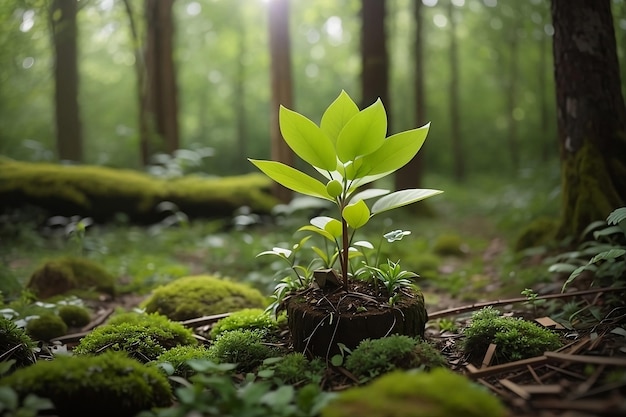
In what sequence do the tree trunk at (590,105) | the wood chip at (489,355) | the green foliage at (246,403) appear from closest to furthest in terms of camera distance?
the green foliage at (246,403) < the wood chip at (489,355) < the tree trunk at (590,105)

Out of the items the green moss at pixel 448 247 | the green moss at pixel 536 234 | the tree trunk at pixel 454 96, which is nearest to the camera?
the green moss at pixel 536 234

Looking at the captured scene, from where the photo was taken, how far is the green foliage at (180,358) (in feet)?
7.17

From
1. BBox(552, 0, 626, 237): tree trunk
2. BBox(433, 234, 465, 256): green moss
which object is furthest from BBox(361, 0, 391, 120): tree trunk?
BBox(552, 0, 626, 237): tree trunk

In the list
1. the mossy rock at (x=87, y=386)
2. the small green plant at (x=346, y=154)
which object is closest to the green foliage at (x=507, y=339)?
the small green plant at (x=346, y=154)

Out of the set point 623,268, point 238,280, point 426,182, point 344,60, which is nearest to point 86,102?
point 344,60

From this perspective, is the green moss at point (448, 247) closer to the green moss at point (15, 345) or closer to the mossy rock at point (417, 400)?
the mossy rock at point (417, 400)

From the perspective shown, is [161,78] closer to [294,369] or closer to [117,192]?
[117,192]

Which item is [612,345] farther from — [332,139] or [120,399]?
[120,399]

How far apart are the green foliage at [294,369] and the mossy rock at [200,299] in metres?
1.16

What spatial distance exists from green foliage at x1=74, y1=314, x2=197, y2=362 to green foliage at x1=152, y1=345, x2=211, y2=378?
0.11 m

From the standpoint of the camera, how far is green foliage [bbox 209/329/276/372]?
224 cm

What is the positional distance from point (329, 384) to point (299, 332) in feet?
1.09

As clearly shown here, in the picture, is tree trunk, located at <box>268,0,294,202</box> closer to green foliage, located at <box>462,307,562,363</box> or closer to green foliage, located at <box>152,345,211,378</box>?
green foliage, located at <box>152,345,211,378</box>

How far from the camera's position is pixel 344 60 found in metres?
20.5
